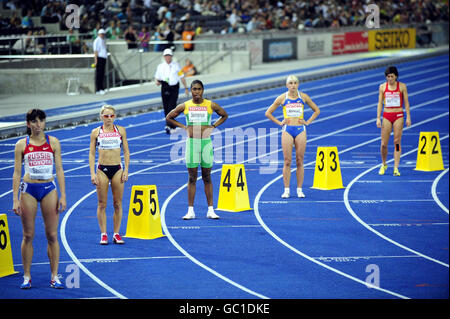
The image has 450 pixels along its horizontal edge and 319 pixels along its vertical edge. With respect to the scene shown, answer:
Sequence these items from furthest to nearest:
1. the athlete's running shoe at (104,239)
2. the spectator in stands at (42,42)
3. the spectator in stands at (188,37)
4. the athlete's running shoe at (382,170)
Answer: the spectator in stands at (188,37) < the spectator in stands at (42,42) < the athlete's running shoe at (382,170) < the athlete's running shoe at (104,239)

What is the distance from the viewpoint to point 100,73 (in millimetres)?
27125

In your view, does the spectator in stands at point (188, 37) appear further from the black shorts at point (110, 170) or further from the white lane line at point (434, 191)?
the black shorts at point (110, 170)

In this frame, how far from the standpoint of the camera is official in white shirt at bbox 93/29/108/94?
85.8 ft

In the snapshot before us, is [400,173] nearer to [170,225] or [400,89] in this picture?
[400,89]

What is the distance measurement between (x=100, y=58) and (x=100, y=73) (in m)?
0.69

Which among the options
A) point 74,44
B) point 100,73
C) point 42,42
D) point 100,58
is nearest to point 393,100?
point 100,58

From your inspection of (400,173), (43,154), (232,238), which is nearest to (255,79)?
(400,173)

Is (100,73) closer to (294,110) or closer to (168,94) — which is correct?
(168,94)

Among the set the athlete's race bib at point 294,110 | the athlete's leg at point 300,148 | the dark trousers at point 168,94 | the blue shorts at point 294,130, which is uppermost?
the dark trousers at point 168,94

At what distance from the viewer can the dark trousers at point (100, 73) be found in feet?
87.7

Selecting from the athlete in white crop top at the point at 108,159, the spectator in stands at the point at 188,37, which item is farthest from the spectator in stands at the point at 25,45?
the athlete in white crop top at the point at 108,159

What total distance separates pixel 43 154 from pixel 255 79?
78.5 ft

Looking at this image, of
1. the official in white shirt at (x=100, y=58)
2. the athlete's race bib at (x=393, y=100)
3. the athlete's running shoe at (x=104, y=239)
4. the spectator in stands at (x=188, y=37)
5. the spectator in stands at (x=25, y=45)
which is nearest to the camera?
the athlete's running shoe at (x=104, y=239)

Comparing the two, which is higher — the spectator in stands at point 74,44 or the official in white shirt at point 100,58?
the spectator in stands at point 74,44
